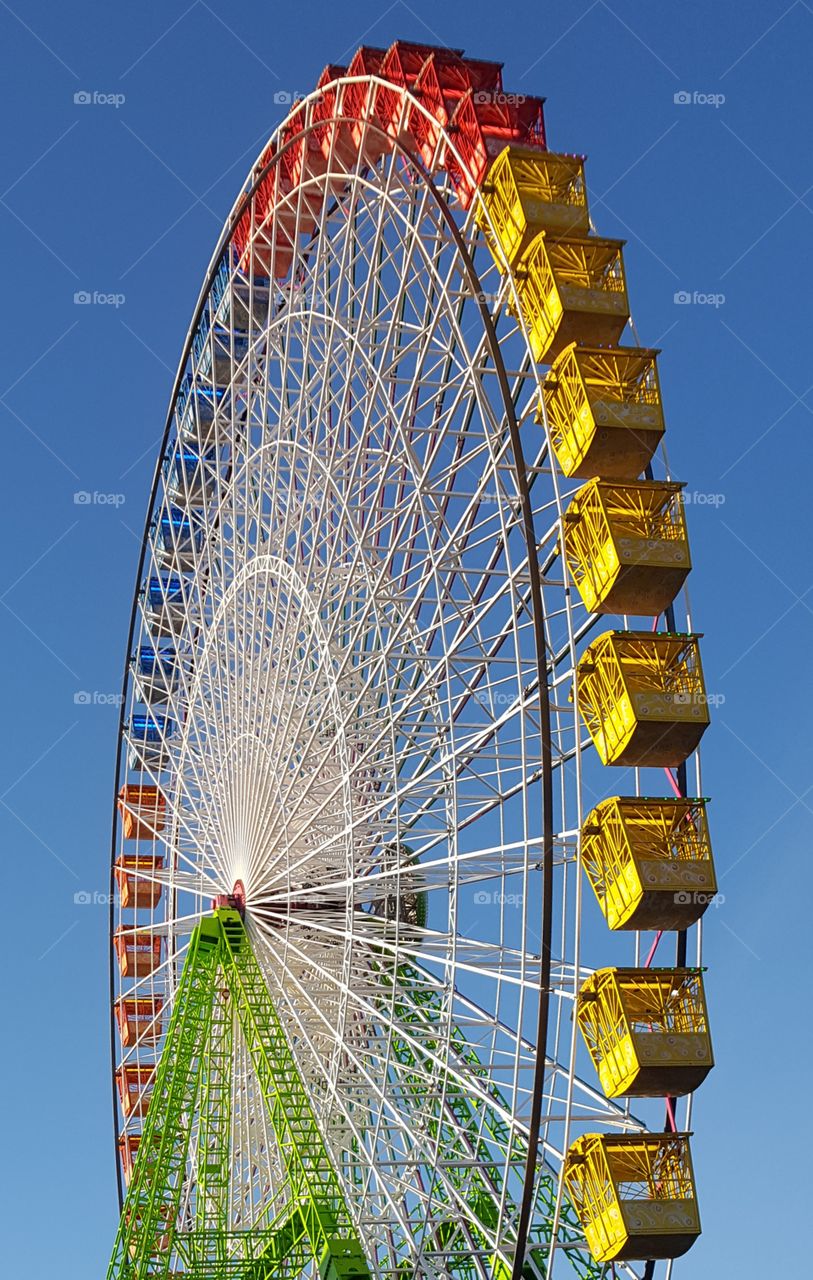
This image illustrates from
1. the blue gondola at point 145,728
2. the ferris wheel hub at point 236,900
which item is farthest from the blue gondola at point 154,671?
the ferris wheel hub at point 236,900

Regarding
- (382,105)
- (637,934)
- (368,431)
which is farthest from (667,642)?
Answer: (382,105)

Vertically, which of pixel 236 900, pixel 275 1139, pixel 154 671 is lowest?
pixel 275 1139

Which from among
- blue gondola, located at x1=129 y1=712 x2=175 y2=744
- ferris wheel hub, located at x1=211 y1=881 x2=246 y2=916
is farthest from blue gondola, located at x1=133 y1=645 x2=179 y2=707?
ferris wheel hub, located at x1=211 y1=881 x2=246 y2=916

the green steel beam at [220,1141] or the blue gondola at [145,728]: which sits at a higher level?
the blue gondola at [145,728]

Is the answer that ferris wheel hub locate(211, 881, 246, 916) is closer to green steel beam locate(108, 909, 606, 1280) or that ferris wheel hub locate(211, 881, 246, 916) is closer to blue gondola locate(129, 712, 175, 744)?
green steel beam locate(108, 909, 606, 1280)

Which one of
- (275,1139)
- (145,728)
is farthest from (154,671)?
(275,1139)

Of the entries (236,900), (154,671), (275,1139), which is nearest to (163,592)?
(154,671)

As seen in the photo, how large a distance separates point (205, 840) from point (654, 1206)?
16188 millimetres

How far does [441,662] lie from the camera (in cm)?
2764

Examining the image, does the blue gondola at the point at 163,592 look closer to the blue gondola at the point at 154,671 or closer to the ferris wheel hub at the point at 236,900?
the blue gondola at the point at 154,671

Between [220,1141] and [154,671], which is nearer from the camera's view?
[220,1141]

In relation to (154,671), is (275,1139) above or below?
below

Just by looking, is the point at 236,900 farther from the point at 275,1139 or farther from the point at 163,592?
the point at 163,592

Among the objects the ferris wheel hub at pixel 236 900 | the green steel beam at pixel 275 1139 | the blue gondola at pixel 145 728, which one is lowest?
the green steel beam at pixel 275 1139
